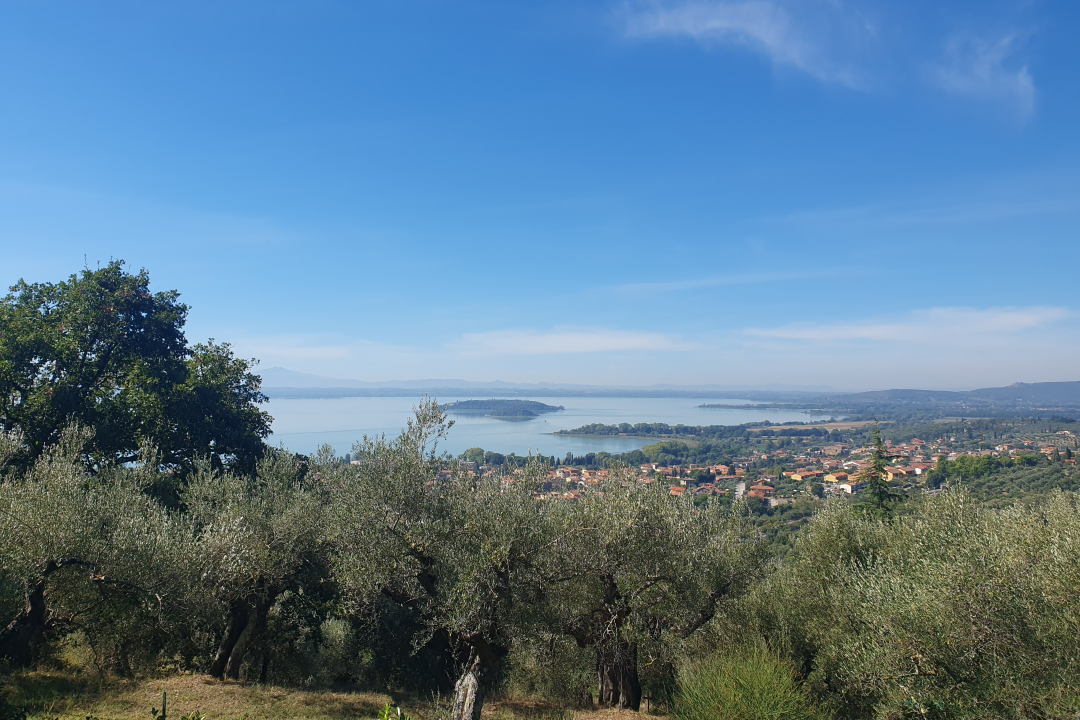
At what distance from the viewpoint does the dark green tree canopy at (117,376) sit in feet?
57.5

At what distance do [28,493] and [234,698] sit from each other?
18.9 ft

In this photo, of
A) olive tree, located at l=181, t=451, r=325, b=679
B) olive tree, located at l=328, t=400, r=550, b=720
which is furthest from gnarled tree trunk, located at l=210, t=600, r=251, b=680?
olive tree, located at l=328, t=400, r=550, b=720

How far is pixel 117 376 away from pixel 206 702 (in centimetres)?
1460

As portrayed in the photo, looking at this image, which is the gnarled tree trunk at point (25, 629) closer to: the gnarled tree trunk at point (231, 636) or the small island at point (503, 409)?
the gnarled tree trunk at point (231, 636)

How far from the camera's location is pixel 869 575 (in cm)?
1112

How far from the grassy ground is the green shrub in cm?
206

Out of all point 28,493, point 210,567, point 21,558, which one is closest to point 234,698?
point 210,567

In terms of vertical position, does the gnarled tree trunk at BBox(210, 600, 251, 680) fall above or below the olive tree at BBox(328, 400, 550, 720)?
below

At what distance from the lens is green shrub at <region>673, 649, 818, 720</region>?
363 inches

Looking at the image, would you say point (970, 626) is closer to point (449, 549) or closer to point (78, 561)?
point (449, 549)

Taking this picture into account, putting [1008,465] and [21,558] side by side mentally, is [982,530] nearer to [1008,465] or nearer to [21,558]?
[21,558]

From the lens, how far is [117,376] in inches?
779

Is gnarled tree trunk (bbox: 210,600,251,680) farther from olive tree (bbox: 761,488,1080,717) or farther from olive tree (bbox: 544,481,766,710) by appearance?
olive tree (bbox: 761,488,1080,717)

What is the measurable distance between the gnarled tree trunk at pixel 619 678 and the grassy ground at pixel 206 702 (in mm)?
481
